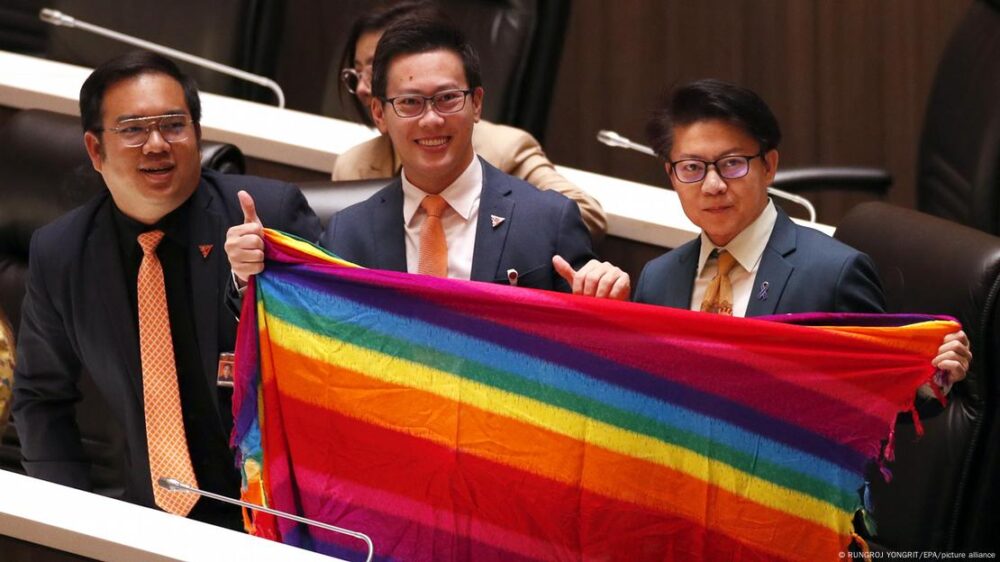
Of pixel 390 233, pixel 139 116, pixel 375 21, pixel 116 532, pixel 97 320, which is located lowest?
pixel 116 532

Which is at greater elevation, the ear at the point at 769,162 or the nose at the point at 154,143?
the ear at the point at 769,162

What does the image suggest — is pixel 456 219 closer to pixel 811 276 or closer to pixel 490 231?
pixel 490 231

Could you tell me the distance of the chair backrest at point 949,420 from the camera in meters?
2.03

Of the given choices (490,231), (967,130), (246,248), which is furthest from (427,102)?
Result: (967,130)

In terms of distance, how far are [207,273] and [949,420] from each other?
1125 millimetres

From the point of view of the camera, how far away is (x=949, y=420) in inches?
82.4

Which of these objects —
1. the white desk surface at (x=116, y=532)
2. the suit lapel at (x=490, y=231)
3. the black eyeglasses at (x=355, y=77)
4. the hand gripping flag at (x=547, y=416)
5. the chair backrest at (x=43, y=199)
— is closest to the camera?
the white desk surface at (x=116, y=532)

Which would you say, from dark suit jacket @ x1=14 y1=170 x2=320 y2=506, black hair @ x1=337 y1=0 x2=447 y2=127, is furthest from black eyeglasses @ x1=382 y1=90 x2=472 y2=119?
black hair @ x1=337 y1=0 x2=447 y2=127

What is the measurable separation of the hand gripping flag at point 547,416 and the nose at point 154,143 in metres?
0.35

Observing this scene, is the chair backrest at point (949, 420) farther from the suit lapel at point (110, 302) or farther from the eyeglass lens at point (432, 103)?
the suit lapel at point (110, 302)

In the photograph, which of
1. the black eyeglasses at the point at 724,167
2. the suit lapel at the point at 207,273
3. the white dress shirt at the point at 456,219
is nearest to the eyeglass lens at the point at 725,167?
the black eyeglasses at the point at 724,167

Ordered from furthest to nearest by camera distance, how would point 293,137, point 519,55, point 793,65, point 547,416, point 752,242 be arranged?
point 793,65
point 519,55
point 293,137
point 752,242
point 547,416

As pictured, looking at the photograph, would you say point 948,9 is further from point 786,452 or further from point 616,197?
point 786,452

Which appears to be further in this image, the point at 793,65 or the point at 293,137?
the point at 793,65
